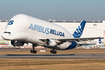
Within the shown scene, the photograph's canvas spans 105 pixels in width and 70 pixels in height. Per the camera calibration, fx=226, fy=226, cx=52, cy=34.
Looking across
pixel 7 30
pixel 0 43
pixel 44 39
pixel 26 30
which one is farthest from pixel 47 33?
pixel 0 43

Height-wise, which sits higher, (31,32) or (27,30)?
(27,30)

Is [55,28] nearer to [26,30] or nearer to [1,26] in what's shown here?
[26,30]

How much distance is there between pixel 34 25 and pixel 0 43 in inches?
3623

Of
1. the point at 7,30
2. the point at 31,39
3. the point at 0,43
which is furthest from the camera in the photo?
the point at 0,43

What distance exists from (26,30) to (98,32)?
10806cm

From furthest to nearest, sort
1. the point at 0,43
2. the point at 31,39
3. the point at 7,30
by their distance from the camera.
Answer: the point at 0,43
the point at 31,39
the point at 7,30

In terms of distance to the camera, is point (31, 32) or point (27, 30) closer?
point (27, 30)

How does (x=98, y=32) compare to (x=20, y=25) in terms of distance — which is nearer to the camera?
(x=20, y=25)

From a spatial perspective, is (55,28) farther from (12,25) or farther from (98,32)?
(98,32)

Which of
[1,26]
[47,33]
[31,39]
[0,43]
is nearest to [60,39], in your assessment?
[47,33]

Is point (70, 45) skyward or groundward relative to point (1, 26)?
groundward

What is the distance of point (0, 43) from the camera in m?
132

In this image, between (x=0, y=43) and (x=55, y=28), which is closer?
(x=55, y=28)

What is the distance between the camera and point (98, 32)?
145875 mm
